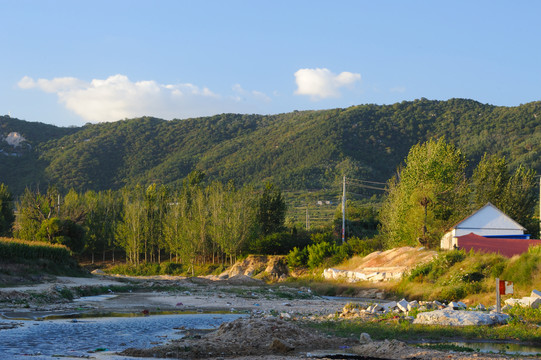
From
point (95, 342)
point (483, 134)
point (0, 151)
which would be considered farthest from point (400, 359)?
point (0, 151)

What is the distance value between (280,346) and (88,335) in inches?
243

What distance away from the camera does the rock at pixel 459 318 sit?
1661 centimetres

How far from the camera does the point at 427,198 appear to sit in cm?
5109

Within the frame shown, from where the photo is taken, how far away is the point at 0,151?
131m

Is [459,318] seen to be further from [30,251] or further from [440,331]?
[30,251]

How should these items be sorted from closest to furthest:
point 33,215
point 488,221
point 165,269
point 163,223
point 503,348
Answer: point 503,348 → point 488,221 → point 33,215 → point 165,269 → point 163,223

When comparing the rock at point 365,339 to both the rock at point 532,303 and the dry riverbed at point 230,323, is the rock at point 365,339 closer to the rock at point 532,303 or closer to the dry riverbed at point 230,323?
the dry riverbed at point 230,323

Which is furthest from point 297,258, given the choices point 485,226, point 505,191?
point 505,191

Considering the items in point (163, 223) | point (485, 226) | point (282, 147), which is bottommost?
point (163, 223)

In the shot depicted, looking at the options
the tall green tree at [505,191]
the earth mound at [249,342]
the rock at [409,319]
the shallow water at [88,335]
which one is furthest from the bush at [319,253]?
the earth mound at [249,342]

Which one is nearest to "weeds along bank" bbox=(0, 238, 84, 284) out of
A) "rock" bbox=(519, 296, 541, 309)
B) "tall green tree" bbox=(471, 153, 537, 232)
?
"rock" bbox=(519, 296, 541, 309)

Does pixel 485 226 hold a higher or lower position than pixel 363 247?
higher

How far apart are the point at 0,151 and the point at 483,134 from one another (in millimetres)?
108191

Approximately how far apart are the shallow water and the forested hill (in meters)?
84.2
